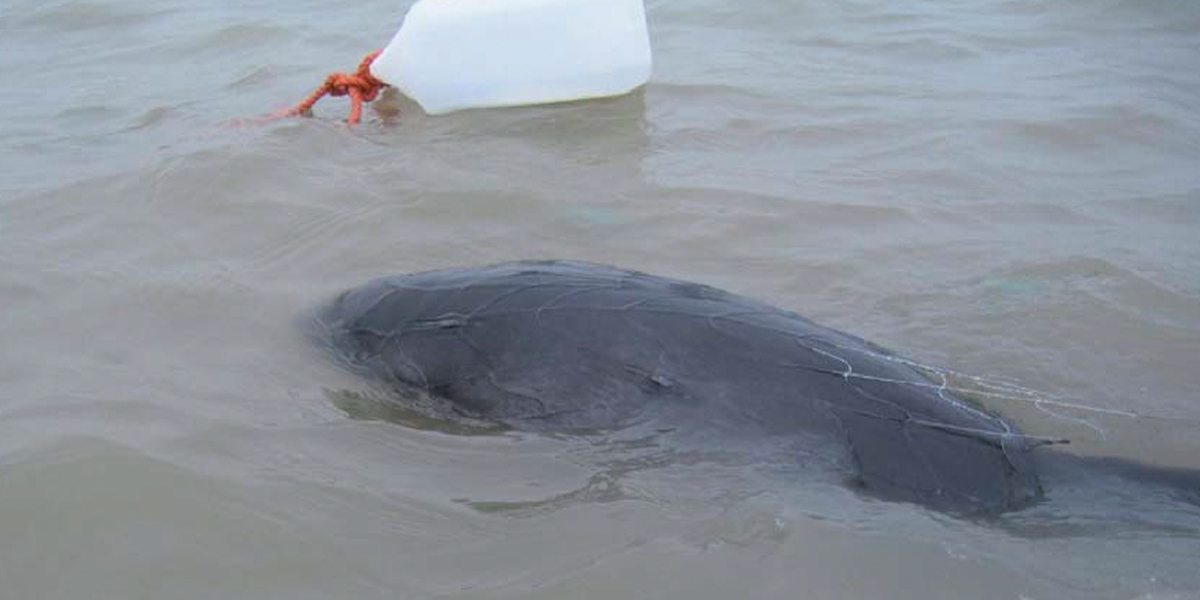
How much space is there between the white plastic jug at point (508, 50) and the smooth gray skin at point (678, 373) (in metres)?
3.06

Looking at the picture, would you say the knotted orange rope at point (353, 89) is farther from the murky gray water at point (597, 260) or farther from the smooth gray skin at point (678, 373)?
the smooth gray skin at point (678, 373)

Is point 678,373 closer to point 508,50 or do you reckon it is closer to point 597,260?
point 597,260

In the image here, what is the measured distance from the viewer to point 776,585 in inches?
95.8

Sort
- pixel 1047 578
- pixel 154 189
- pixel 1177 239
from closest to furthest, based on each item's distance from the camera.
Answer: pixel 1047 578, pixel 1177 239, pixel 154 189

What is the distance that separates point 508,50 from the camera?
6.18 meters

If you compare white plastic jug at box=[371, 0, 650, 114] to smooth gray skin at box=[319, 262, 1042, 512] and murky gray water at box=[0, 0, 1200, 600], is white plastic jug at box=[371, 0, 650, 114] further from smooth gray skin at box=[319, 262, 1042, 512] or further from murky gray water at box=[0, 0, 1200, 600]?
smooth gray skin at box=[319, 262, 1042, 512]

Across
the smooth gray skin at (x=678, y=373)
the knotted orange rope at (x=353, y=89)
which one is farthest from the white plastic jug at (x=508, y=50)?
the smooth gray skin at (x=678, y=373)

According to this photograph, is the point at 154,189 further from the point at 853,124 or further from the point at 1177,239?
the point at 1177,239

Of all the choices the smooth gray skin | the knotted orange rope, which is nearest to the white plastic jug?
the knotted orange rope

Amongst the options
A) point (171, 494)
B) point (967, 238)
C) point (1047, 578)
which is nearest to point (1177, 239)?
point (967, 238)

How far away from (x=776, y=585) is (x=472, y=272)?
4.20 feet

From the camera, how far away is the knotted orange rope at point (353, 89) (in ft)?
20.1

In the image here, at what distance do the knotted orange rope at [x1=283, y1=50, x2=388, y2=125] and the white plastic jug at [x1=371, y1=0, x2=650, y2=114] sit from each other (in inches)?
2.3

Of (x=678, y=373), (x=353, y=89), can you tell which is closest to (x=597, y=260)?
(x=678, y=373)
